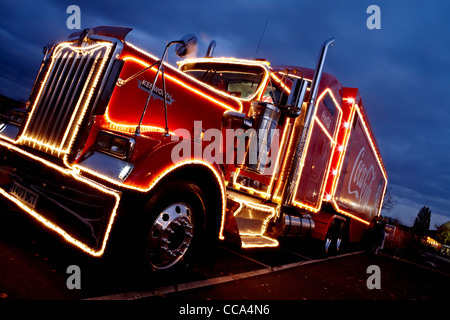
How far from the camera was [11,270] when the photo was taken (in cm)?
230

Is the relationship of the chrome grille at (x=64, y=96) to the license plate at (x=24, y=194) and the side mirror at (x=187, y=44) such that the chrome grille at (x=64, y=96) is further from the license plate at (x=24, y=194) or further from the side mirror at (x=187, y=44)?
the side mirror at (x=187, y=44)

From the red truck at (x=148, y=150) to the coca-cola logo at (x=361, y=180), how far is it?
3555mm

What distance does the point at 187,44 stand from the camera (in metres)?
2.87

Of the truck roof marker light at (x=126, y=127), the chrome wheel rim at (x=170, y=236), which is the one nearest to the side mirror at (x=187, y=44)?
the truck roof marker light at (x=126, y=127)

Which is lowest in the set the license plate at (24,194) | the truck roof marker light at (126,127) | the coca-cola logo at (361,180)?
the license plate at (24,194)

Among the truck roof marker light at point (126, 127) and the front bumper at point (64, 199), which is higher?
the truck roof marker light at point (126, 127)

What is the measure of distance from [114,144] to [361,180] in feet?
26.5

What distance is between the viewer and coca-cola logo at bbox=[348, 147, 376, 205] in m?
7.71

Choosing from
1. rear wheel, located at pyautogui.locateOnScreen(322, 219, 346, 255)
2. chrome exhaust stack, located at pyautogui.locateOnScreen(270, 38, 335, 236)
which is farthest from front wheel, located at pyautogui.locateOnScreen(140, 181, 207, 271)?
rear wheel, located at pyautogui.locateOnScreen(322, 219, 346, 255)

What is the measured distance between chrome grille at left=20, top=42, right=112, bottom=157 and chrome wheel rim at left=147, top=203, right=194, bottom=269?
3.65 ft

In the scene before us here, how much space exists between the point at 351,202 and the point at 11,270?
778 cm

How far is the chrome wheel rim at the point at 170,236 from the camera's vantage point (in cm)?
264

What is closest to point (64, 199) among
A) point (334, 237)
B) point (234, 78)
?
point (234, 78)
